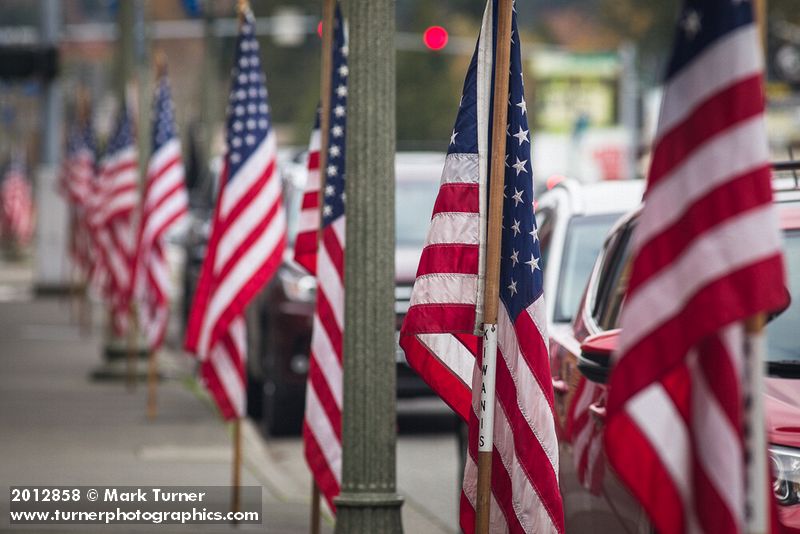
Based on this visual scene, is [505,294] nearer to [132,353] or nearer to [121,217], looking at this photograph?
[132,353]

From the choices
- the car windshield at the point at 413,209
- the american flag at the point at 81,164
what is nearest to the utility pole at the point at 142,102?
the car windshield at the point at 413,209

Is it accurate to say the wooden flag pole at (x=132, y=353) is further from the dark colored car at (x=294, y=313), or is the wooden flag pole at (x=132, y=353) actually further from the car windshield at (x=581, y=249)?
the car windshield at (x=581, y=249)

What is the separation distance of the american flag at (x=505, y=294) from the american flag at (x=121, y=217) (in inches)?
433

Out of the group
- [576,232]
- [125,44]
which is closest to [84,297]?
[125,44]

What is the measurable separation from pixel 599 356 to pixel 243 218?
4.44m

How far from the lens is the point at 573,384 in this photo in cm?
702

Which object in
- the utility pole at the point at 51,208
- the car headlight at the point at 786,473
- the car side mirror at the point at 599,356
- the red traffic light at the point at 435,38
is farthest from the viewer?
the red traffic light at the point at 435,38

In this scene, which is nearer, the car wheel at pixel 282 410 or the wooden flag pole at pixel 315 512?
the wooden flag pole at pixel 315 512

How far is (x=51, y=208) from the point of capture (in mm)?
30719

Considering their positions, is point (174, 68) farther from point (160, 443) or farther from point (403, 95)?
point (160, 443)

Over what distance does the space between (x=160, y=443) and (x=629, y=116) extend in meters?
41.6

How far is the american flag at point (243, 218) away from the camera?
9.91m

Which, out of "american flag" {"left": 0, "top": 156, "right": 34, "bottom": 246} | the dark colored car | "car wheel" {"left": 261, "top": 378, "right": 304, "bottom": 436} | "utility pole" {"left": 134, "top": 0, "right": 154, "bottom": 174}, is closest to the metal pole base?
the dark colored car

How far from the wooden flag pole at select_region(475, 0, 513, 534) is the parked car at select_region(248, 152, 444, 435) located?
21.5 feet
